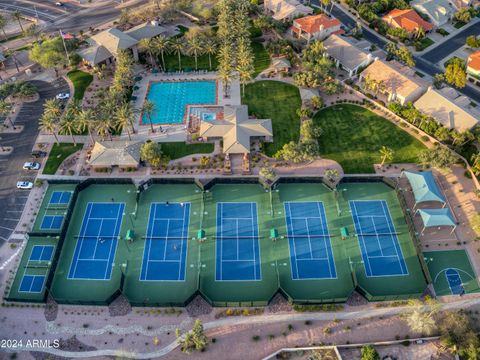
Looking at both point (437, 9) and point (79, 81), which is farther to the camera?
point (437, 9)

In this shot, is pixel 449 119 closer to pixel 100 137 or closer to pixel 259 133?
pixel 259 133

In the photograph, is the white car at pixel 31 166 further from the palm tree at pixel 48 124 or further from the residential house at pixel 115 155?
the residential house at pixel 115 155

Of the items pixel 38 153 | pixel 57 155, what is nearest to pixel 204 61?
pixel 57 155

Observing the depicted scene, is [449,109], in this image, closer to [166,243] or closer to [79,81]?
[166,243]

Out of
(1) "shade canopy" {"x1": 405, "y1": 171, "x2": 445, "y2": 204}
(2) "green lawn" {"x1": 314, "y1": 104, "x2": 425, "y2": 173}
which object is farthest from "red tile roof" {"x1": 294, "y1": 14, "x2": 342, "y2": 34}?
(1) "shade canopy" {"x1": 405, "y1": 171, "x2": 445, "y2": 204}

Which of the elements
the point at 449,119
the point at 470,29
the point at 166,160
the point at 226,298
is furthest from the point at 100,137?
the point at 470,29
